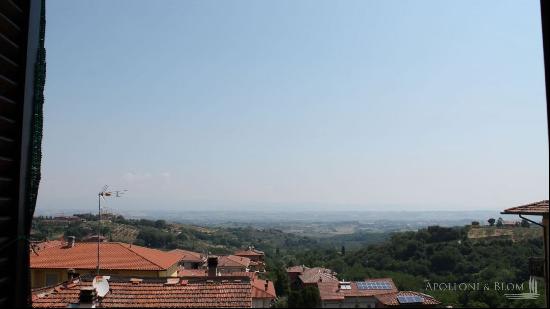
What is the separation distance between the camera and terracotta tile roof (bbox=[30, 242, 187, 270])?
20.3m

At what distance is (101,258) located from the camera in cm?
2164

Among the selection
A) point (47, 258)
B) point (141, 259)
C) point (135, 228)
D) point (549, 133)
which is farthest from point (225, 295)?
point (135, 228)

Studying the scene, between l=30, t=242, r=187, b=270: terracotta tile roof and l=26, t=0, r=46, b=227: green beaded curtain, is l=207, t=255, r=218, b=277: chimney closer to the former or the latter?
l=30, t=242, r=187, b=270: terracotta tile roof

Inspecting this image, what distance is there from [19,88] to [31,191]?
456 millimetres

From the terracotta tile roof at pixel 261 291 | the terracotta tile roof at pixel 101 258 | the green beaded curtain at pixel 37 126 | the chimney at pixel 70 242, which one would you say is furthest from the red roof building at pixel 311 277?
the green beaded curtain at pixel 37 126

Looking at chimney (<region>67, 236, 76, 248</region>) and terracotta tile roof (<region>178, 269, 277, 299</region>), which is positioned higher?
chimney (<region>67, 236, 76, 248</region>)

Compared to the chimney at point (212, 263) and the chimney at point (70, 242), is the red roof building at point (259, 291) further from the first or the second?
the chimney at point (70, 242)

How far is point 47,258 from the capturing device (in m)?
21.5

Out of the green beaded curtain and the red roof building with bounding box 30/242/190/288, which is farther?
the red roof building with bounding box 30/242/190/288

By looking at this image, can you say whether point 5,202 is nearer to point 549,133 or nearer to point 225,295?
point 549,133

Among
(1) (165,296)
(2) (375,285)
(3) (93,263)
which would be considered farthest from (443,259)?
(1) (165,296)

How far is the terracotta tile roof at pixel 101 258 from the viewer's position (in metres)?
20.3

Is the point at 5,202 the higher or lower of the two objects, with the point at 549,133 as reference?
lower

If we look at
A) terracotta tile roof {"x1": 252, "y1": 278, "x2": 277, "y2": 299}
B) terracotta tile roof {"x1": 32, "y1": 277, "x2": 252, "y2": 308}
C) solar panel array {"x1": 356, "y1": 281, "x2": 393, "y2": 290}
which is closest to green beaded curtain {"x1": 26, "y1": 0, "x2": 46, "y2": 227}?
terracotta tile roof {"x1": 32, "y1": 277, "x2": 252, "y2": 308}
